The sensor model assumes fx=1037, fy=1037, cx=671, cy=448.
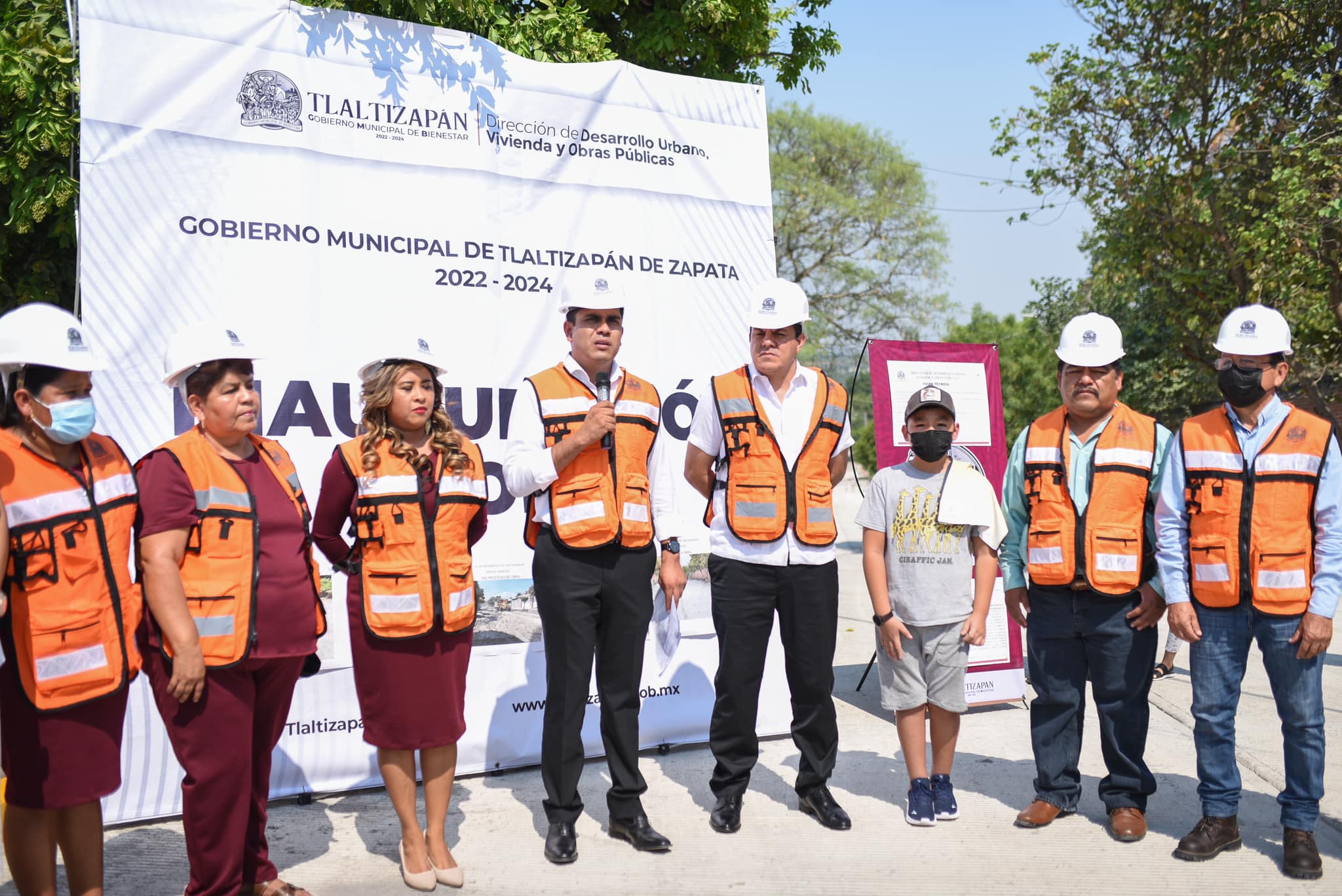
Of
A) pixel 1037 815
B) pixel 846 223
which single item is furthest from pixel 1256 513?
pixel 846 223

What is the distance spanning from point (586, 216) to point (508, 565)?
1871 millimetres

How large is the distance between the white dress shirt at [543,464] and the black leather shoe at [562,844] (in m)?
1.18

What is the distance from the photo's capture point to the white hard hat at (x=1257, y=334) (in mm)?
3936

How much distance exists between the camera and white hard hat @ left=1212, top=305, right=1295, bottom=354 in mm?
3936

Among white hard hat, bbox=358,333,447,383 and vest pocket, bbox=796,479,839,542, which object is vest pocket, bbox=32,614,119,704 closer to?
white hard hat, bbox=358,333,447,383

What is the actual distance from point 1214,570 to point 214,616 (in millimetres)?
3560

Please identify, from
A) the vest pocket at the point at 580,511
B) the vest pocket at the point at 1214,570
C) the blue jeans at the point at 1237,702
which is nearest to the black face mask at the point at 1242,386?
the vest pocket at the point at 1214,570

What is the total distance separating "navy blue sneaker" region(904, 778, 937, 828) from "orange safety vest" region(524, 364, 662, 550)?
1581 millimetres

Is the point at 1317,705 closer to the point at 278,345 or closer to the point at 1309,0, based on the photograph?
the point at 278,345

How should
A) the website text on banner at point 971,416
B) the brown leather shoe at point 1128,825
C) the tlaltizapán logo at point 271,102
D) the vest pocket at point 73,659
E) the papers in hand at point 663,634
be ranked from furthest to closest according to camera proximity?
1. the website text on banner at point 971,416
2. the papers in hand at point 663,634
3. the tlaltizapán logo at point 271,102
4. the brown leather shoe at point 1128,825
5. the vest pocket at point 73,659

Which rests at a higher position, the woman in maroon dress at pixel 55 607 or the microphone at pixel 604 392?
the microphone at pixel 604 392

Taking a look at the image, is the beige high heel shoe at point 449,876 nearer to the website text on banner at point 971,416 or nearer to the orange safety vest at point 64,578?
the orange safety vest at point 64,578

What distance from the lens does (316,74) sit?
15.7 ft

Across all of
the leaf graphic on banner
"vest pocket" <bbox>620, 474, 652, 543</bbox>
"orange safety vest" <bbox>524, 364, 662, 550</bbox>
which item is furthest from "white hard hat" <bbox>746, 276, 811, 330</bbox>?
the leaf graphic on banner
